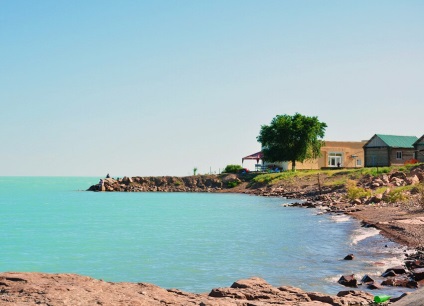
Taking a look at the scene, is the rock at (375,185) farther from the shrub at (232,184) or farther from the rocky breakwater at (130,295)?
the rocky breakwater at (130,295)

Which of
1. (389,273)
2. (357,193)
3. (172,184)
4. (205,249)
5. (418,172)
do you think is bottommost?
(205,249)

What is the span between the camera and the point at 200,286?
16844 mm

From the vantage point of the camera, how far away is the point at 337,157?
8712 centimetres

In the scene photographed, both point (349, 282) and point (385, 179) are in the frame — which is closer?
point (349, 282)

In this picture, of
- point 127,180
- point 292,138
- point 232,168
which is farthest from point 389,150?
point 127,180

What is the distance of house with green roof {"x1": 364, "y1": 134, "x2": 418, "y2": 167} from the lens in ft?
237

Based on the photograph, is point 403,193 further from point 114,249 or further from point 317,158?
point 317,158

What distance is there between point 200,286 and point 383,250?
9151 mm

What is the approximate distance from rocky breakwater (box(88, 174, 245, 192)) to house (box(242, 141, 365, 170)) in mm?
9712

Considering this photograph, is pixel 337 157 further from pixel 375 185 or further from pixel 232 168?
pixel 375 185

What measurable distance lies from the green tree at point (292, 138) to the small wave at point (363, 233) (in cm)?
5000

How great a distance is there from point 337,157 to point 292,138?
11.5m

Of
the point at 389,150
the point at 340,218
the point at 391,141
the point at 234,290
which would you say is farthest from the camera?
the point at 391,141

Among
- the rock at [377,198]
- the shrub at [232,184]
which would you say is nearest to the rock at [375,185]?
the rock at [377,198]
